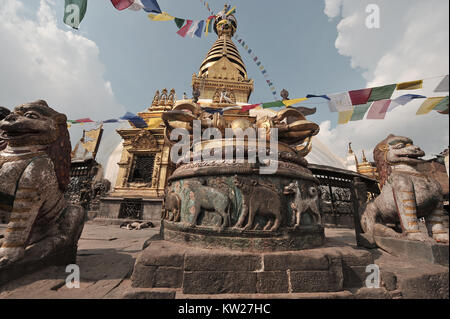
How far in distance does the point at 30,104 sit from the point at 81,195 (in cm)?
1022

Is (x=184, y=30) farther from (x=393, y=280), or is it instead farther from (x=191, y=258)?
(x=393, y=280)

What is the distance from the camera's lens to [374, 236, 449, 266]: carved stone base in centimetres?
244

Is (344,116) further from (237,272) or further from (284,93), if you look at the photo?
(237,272)

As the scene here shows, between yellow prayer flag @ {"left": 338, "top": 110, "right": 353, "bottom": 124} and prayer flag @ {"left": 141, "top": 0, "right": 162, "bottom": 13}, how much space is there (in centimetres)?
630

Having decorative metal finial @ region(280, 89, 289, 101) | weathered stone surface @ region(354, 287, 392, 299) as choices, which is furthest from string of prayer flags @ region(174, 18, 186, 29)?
weathered stone surface @ region(354, 287, 392, 299)

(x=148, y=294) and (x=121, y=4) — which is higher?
(x=121, y=4)

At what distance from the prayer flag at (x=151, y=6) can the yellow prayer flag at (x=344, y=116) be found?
630cm

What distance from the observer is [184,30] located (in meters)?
8.29

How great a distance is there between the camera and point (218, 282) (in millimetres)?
1930

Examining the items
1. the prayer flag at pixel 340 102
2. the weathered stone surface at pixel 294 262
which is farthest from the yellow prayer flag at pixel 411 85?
the weathered stone surface at pixel 294 262

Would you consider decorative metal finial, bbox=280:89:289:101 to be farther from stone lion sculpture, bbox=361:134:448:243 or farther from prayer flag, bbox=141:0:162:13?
prayer flag, bbox=141:0:162:13

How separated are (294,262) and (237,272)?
0.63m

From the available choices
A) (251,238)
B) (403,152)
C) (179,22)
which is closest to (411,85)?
(403,152)

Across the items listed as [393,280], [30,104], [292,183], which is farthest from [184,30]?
[393,280]
